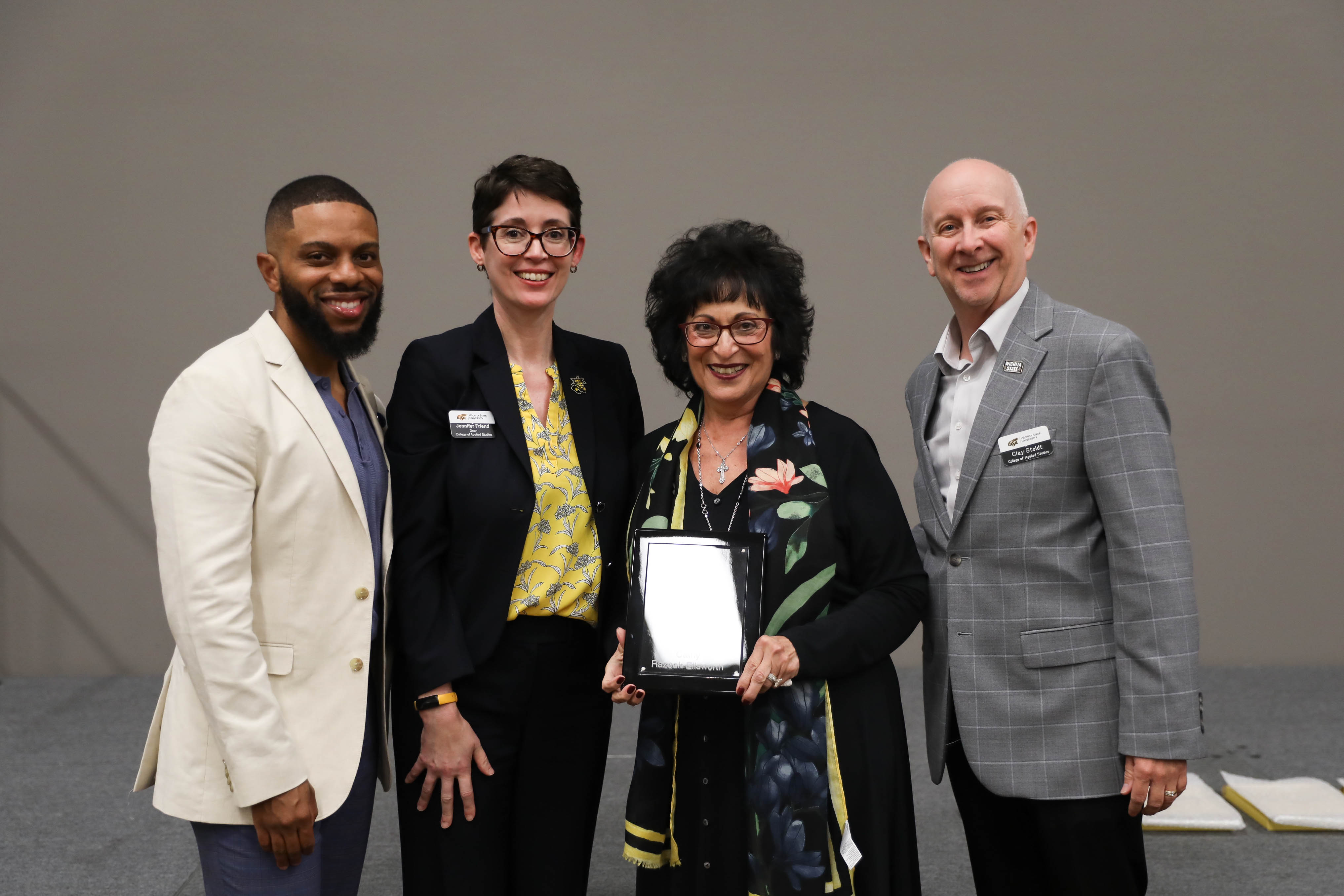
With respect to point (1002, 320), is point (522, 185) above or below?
above

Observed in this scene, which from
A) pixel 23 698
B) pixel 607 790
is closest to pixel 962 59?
pixel 607 790

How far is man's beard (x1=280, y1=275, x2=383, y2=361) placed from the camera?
1.87 metres

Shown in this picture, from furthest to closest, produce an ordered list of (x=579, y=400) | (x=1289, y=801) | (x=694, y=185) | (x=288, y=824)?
(x=694, y=185) → (x=1289, y=801) → (x=579, y=400) → (x=288, y=824)

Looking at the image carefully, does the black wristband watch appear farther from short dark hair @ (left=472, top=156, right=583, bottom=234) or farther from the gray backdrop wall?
the gray backdrop wall

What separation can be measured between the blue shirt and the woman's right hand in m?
0.47

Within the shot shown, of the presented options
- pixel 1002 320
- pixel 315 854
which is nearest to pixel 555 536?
pixel 315 854

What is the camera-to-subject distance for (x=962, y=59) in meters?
5.44

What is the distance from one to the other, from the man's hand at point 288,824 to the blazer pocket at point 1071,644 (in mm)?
1338

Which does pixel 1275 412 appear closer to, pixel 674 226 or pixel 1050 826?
pixel 674 226

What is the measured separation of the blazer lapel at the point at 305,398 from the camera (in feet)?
5.92

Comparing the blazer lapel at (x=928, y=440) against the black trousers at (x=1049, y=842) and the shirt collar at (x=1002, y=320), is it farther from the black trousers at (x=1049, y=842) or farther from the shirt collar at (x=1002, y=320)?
the black trousers at (x=1049, y=842)

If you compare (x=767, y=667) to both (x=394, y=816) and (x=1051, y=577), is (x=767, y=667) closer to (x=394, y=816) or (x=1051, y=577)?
(x=1051, y=577)

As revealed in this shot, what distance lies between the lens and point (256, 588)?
69.3 inches

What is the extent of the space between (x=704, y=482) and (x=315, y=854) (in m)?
0.99
